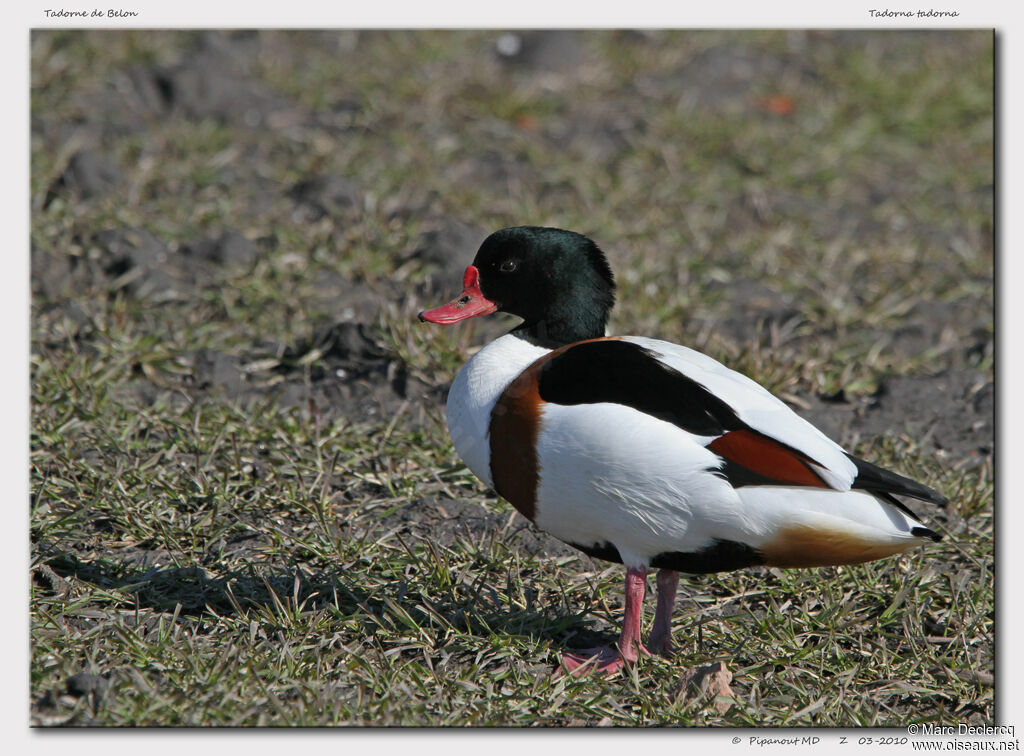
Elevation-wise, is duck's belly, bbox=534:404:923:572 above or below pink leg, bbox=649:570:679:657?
above

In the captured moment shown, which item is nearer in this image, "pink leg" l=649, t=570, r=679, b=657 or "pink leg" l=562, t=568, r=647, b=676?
"pink leg" l=562, t=568, r=647, b=676

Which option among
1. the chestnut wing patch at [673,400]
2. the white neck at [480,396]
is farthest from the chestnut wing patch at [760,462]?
the white neck at [480,396]

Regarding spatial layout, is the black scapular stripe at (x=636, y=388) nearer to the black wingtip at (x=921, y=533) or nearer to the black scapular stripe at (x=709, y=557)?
the black scapular stripe at (x=709, y=557)

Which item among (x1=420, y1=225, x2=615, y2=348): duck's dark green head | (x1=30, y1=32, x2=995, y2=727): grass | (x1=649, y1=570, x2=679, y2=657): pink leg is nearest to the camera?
(x1=30, y1=32, x2=995, y2=727): grass

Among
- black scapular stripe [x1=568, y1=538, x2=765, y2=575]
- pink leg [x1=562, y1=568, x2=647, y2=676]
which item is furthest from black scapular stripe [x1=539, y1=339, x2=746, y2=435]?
pink leg [x1=562, y1=568, x2=647, y2=676]

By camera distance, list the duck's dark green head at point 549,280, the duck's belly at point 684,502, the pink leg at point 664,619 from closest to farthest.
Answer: the duck's belly at point 684,502 < the pink leg at point 664,619 < the duck's dark green head at point 549,280

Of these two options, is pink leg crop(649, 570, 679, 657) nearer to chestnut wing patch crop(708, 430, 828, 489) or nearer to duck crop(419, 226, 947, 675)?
duck crop(419, 226, 947, 675)

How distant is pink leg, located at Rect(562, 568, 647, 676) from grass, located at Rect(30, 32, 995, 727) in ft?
0.22

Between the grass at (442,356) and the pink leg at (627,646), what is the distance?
0.07 metres

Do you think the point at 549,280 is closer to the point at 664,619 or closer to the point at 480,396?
the point at 480,396

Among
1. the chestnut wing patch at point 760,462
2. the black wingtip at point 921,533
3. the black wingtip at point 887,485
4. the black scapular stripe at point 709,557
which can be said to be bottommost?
the black scapular stripe at point 709,557

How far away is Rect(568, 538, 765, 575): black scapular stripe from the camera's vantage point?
3053 mm

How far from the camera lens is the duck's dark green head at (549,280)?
3484 millimetres

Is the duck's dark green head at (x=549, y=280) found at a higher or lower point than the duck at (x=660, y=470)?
higher
